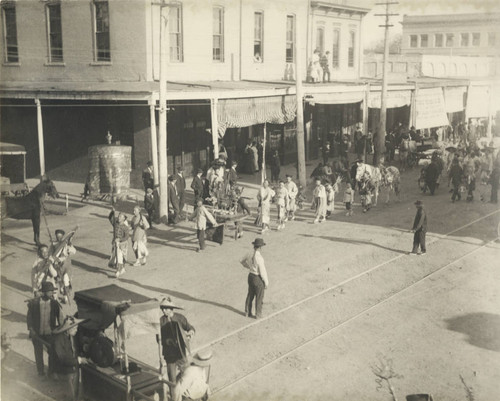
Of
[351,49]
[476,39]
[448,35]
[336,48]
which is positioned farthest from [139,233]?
[448,35]

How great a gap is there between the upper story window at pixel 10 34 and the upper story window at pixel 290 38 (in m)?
13.0

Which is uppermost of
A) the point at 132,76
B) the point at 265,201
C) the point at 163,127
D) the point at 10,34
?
the point at 10,34

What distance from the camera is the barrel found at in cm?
2162

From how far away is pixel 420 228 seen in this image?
52.7 feet

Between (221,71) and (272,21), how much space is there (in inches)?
180

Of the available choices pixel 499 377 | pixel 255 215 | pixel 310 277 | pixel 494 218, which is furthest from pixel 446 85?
pixel 499 377

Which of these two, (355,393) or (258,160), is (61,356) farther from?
(258,160)

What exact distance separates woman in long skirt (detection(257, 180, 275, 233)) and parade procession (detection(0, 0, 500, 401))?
0.06 m

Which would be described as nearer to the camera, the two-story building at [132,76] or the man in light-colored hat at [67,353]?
the man in light-colored hat at [67,353]

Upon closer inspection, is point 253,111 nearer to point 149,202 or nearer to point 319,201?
point 319,201

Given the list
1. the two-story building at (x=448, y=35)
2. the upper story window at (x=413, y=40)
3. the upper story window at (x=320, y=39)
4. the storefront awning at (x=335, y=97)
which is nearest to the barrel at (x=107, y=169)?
the storefront awning at (x=335, y=97)

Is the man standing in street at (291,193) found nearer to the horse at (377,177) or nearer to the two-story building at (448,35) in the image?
the horse at (377,177)

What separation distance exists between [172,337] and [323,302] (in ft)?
15.8

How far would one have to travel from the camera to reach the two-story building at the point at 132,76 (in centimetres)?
2328
